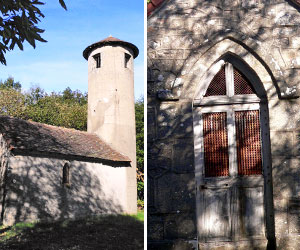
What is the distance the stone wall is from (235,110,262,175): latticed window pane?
240 millimetres

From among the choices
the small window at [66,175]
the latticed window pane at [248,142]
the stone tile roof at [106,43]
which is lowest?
the small window at [66,175]

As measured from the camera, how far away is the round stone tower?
28.2ft

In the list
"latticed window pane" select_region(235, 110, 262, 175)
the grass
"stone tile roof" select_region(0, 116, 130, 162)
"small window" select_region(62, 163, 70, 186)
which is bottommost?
the grass

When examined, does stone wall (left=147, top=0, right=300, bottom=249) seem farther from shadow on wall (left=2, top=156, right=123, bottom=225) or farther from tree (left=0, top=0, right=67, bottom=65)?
shadow on wall (left=2, top=156, right=123, bottom=225)

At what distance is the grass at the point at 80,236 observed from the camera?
6.57m

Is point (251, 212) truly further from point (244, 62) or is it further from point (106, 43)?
point (106, 43)

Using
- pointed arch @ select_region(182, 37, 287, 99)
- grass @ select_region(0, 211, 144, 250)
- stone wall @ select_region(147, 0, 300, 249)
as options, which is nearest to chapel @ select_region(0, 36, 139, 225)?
grass @ select_region(0, 211, 144, 250)

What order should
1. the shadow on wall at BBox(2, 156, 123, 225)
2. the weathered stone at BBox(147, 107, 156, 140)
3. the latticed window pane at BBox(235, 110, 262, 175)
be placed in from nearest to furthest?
the weathered stone at BBox(147, 107, 156, 140) < the latticed window pane at BBox(235, 110, 262, 175) < the shadow on wall at BBox(2, 156, 123, 225)

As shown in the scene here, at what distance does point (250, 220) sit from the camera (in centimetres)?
402

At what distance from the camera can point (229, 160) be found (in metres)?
4.12

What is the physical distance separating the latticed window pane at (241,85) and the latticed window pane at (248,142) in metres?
0.25

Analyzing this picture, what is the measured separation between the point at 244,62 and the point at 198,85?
62 cm

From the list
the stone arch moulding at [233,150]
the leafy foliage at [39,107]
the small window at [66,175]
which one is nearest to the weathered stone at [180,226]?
the stone arch moulding at [233,150]

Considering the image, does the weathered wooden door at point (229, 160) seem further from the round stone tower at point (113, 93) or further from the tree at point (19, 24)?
the round stone tower at point (113, 93)
